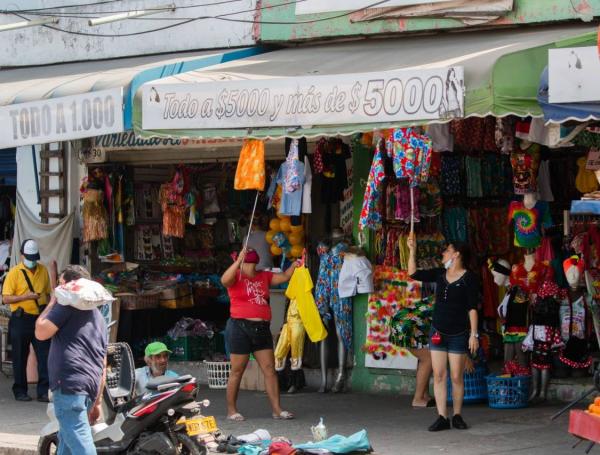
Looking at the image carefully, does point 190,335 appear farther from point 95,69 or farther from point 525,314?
point 525,314

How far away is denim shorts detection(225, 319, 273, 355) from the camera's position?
12.6 metres

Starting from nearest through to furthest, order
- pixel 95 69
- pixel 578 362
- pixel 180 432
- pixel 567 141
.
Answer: pixel 180 432 < pixel 567 141 < pixel 578 362 < pixel 95 69

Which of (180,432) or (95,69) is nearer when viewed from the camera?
(180,432)

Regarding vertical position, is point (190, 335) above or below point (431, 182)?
below

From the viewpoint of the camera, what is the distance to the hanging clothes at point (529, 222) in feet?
44.1

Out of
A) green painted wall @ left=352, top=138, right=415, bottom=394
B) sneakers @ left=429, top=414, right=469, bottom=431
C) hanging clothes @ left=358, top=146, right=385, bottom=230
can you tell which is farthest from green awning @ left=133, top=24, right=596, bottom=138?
sneakers @ left=429, top=414, right=469, bottom=431

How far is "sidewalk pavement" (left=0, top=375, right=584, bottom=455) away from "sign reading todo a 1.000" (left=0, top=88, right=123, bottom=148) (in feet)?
9.80

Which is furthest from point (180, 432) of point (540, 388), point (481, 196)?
point (481, 196)

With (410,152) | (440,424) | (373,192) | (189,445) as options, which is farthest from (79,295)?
(373,192)

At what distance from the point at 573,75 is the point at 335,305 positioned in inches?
199

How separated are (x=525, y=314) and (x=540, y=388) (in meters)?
0.79

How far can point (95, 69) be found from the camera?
16109 millimetres

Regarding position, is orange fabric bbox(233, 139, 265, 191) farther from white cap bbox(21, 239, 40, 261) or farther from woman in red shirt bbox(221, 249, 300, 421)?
white cap bbox(21, 239, 40, 261)

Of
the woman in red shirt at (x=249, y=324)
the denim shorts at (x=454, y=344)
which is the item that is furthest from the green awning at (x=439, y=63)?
the denim shorts at (x=454, y=344)
